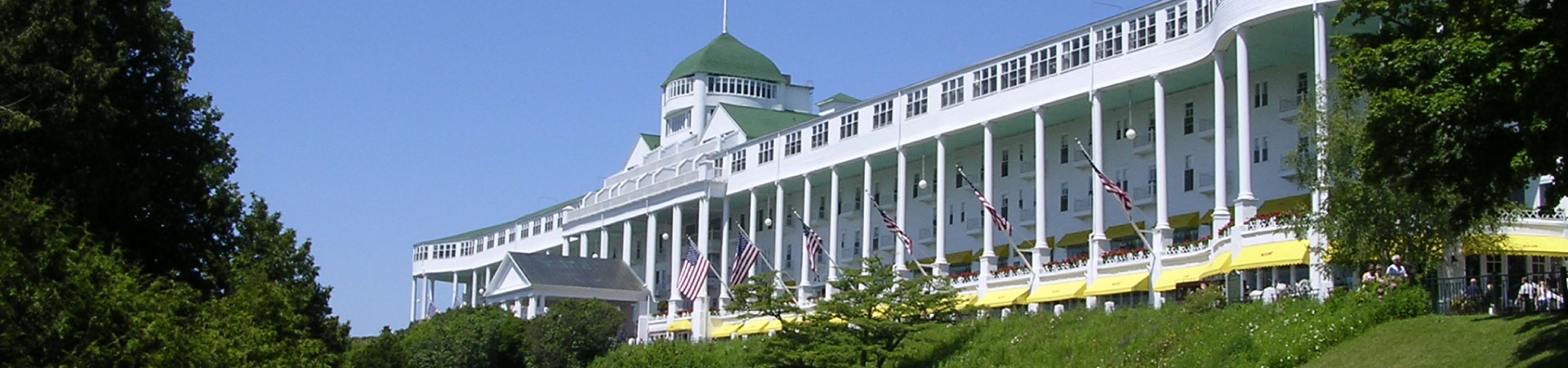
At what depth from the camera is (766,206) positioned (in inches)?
3711

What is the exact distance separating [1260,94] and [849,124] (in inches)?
922

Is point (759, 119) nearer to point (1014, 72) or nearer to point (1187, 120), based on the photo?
point (1014, 72)

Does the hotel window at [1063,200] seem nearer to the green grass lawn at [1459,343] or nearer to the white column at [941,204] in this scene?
the white column at [941,204]

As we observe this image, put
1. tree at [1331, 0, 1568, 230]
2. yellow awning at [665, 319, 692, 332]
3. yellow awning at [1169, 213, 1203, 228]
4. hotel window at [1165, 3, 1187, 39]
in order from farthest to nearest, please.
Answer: yellow awning at [665, 319, 692, 332] → yellow awning at [1169, 213, 1203, 228] → hotel window at [1165, 3, 1187, 39] → tree at [1331, 0, 1568, 230]

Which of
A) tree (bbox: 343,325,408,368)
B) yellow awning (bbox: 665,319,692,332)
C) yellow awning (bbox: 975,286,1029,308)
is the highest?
yellow awning (bbox: 975,286,1029,308)

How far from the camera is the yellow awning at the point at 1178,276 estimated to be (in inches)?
2206

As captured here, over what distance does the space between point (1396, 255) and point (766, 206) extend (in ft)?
174

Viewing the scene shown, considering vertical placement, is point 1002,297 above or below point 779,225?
below

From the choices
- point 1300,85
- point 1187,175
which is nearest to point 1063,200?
point 1187,175

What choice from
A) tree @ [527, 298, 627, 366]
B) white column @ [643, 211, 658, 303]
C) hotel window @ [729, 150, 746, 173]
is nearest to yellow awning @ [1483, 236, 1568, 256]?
tree @ [527, 298, 627, 366]

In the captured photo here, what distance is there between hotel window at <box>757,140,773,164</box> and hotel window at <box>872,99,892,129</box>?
1082 centimetres

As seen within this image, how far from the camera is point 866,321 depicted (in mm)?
57594

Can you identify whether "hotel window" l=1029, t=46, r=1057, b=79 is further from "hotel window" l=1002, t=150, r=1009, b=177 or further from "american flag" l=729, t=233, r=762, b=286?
"american flag" l=729, t=233, r=762, b=286

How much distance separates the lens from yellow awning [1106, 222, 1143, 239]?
226ft
